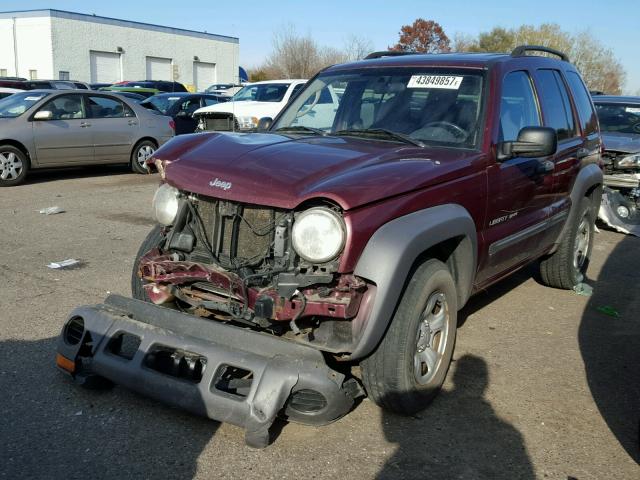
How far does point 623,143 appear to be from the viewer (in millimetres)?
9656

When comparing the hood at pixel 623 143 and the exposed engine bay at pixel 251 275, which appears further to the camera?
the hood at pixel 623 143

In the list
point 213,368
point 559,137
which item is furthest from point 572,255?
point 213,368

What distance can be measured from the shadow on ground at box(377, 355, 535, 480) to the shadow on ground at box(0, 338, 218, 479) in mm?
1022

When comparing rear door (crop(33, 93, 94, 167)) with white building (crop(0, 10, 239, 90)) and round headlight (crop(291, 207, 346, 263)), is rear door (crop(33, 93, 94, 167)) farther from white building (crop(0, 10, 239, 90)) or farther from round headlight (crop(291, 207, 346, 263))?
white building (crop(0, 10, 239, 90))

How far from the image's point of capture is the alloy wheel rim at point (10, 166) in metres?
11.1

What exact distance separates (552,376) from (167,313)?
257 cm

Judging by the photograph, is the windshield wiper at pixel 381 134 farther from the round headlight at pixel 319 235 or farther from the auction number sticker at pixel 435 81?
the round headlight at pixel 319 235

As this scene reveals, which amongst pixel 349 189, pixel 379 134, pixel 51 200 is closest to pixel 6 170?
pixel 51 200

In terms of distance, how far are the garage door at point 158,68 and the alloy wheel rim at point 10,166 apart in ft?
132

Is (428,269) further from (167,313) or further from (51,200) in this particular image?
(51,200)

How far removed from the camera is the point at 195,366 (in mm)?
3602

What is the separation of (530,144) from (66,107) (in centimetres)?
983

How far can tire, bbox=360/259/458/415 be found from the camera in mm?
3502

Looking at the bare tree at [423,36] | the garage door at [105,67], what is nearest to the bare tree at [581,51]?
the bare tree at [423,36]
